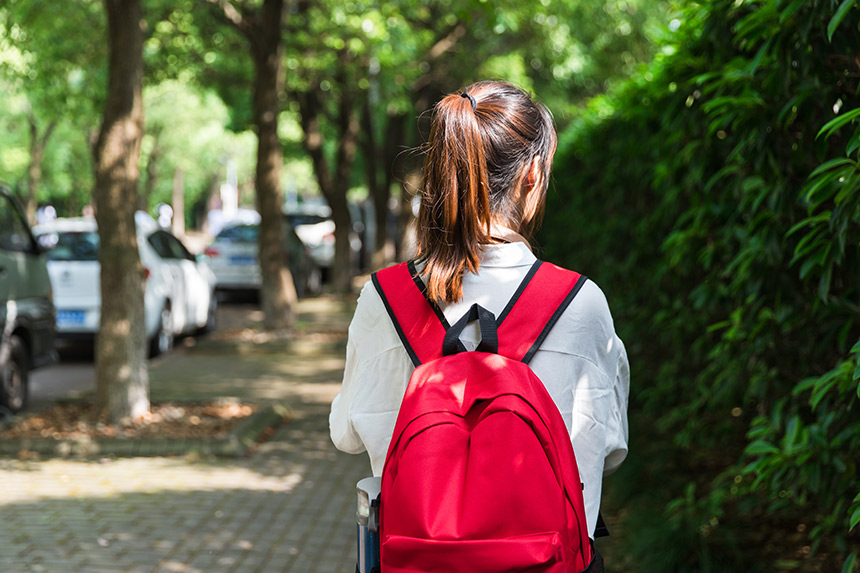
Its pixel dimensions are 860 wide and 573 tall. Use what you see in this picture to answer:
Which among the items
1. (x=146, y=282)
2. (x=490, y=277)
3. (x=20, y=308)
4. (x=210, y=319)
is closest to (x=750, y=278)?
(x=490, y=277)

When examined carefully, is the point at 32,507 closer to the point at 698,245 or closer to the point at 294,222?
the point at 698,245

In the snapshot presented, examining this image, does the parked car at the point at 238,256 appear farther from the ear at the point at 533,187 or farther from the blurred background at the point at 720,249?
the ear at the point at 533,187

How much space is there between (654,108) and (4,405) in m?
5.89

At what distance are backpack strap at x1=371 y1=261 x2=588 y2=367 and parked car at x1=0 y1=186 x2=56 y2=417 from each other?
6690mm

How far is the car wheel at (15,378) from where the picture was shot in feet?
26.1

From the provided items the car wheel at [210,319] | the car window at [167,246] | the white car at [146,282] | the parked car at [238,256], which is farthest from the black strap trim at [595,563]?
the parked car at [238,256]

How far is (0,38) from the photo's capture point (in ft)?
47.1

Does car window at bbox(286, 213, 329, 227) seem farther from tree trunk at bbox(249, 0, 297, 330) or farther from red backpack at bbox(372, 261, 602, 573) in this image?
red backpack at bbox(372, 261, 602, 573)

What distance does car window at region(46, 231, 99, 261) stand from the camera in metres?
11.6

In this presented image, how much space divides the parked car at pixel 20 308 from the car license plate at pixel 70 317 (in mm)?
2731

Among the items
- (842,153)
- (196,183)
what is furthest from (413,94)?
(196,183)

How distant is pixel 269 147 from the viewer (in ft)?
44.9

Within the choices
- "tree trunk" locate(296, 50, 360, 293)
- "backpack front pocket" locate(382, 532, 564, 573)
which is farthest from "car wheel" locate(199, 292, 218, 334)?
"backpack front pocket" locate(382, 532, 564, 573)

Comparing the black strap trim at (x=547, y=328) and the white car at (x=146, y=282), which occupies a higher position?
the black strap trim at (x=547, y=328)
